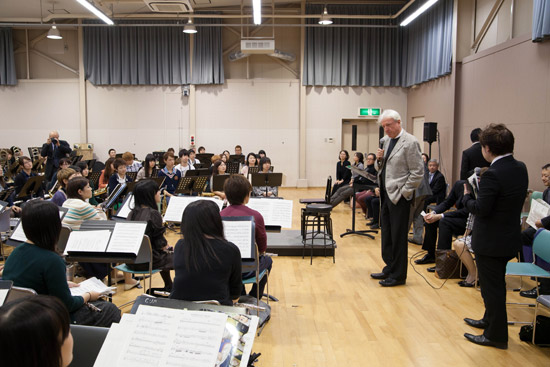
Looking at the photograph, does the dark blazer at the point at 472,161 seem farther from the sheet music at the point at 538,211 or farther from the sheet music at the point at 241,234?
the sheet music at the point at 241,234

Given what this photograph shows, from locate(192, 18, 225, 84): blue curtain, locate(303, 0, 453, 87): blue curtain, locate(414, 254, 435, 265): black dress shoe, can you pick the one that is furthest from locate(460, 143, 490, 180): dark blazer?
locate(192, 18, 225, 84): blue curtain

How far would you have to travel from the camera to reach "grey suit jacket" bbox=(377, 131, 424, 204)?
4801 millimetres

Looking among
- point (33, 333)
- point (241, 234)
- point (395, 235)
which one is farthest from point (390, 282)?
point (33, 333)

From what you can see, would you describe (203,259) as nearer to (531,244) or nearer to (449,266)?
(449,266)

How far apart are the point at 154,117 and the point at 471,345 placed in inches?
503

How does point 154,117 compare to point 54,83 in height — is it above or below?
below

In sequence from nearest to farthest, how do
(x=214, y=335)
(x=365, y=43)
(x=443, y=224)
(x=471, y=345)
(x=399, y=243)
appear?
(x=214, y=335), (x=471, y=345), (x=399, y=243), (x=443, y=224), (x=365, y=43)

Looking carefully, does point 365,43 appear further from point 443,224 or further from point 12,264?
point 12,264

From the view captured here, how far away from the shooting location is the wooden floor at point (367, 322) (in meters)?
3.50

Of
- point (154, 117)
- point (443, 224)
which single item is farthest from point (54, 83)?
point (443, 224)

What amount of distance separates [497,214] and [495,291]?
57 cm

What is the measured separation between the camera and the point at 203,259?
2.66 metres

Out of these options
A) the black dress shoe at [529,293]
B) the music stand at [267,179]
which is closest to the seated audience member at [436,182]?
the music stand at [267,179]

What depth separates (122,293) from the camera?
16.4ft
